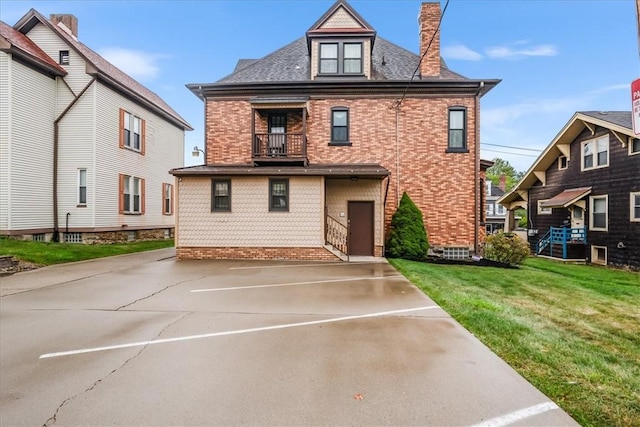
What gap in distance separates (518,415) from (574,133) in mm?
20337

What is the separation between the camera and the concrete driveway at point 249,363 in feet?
9.44

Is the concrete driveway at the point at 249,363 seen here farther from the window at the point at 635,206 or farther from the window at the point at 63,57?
the window at the point at 635,206

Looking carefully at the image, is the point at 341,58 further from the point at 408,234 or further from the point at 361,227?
the point at 408,234

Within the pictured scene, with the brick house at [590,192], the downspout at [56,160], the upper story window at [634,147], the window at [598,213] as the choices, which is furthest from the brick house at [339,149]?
the upper story window at [634,147]

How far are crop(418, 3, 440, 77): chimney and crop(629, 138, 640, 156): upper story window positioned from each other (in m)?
8.76

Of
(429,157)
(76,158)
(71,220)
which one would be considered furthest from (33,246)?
(429,157)

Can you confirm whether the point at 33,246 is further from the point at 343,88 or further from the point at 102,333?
the point at 343,88

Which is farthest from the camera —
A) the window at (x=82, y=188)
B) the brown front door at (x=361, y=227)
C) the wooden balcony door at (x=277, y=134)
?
the window at (x=82, y=188)

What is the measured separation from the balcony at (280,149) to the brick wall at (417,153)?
69 centimetres

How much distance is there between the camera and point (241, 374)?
140 inches

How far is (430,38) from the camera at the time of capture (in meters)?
14.9

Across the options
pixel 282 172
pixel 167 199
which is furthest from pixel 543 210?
pixel 167 199

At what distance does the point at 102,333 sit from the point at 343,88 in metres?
12.8

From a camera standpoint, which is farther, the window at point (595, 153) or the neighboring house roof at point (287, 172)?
the window at point (595, 153)
